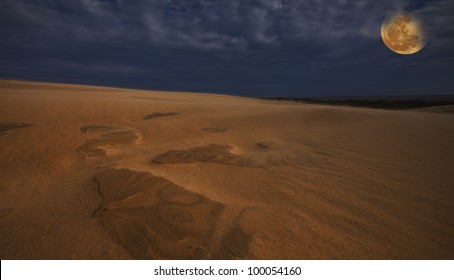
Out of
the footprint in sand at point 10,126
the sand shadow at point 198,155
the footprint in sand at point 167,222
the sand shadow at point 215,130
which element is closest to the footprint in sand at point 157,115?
the sand shadow at point 215,130

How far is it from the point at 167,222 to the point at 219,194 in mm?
604

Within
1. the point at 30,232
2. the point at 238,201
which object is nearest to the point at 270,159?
the point at 238,201

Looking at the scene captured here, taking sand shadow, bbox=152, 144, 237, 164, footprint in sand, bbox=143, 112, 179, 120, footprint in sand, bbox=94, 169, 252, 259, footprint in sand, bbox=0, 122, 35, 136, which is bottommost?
footprint in sand, bbox=94, 169, 252, 259

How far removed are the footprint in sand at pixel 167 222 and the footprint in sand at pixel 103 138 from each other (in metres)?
1.18

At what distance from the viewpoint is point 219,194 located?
7.55ft

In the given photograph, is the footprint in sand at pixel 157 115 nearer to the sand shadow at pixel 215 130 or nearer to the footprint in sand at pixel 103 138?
the footprint in sand at pixel 103 138

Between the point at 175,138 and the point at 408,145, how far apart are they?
3761 millimetres

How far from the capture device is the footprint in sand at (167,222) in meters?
1.58

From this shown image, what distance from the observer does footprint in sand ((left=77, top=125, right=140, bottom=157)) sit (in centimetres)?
342

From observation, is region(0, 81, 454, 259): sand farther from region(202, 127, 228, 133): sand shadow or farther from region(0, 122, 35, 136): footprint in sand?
region(202, 127, 228, 133): sand shadow

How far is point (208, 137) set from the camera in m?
4.41

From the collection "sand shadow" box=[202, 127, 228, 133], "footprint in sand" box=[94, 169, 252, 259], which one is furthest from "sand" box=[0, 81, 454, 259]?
"sand shadow" box=[202, 127, 228, 133]

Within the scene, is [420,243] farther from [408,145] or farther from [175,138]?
[175,138]

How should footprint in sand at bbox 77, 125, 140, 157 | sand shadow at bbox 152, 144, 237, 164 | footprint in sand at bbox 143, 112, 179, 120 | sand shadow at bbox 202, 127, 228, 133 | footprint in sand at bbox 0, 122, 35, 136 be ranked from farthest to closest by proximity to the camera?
footprint in sand at bbox 143, 112, 179, 120 < sand shadow at bbox 202, 127, 228, 133 < footprint in sand at bbox 0, 122, 35, 136 < footprint in sand at bbox 77, 125, 140, 157 < sand shadow at bbox 152, 144, 237, 164
